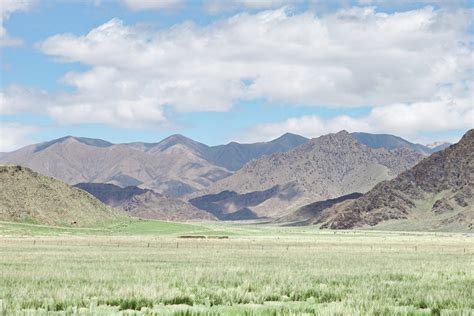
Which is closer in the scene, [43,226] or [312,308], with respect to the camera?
[312,308]

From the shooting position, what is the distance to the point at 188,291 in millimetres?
28234

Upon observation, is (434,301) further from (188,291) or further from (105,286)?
(105,286)

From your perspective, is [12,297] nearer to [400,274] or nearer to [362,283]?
[362,283]

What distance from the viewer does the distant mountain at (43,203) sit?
156400 mm

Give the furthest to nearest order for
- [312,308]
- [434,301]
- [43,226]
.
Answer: [43,226] < [434,301] < [312,308]

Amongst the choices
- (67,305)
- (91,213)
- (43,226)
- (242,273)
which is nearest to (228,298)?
(67,305)

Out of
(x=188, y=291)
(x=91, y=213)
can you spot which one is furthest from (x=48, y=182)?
(x=188, y=291)

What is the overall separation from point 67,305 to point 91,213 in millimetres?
155144

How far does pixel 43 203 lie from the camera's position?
164750mm

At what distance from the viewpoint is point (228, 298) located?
26.2 meters

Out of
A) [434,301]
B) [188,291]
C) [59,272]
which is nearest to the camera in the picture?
[434,301]

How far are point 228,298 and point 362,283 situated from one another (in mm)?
8580

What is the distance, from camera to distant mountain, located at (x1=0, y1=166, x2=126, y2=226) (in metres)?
156

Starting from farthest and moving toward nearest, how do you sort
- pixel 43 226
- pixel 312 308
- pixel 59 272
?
pixel 43 226 → pixel 59 272 → pixel 312 308
